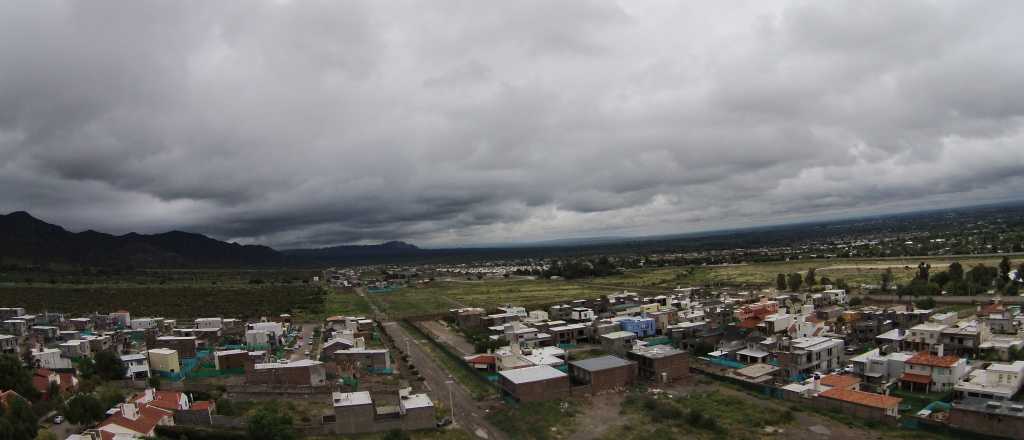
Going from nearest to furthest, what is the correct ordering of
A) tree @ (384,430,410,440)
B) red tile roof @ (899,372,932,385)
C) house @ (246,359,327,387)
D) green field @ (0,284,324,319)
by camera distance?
tree @ (384,430,410,440), red tile roof @ (899,372,932,385), house @ (246,359,327,387), green field @ (0,284,324,319)

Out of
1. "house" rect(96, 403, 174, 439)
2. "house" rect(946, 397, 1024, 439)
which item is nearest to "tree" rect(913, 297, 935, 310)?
"house" rect(946, 397, 1024, 439)

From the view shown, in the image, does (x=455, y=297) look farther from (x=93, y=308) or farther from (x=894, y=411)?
(x=894, y=411)

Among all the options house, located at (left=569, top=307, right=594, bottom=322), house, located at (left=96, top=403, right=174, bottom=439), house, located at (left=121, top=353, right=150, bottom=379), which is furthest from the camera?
house, located at (left=569, top=307, right=594, bottom=322)

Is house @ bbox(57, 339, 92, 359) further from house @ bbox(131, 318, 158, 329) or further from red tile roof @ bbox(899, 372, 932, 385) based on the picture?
red tile roof @ bbox(899, 372, 932, 385)

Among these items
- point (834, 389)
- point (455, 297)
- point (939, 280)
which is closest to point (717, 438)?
point (834, 389)

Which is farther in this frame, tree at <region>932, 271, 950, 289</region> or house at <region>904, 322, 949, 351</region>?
tree at <region>932, 271, 950, 289</region>

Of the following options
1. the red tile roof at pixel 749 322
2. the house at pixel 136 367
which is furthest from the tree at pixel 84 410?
the red tile roof at pixel 749 322

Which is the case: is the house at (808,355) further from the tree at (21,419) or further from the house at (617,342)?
the tree at (21,419)

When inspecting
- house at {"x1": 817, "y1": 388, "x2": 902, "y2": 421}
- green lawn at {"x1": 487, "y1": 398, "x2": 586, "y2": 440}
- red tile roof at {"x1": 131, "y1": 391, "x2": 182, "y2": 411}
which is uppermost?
red tile roof at {"x1": 131, "y1": 391, "x2": 182, "y2": 411}
